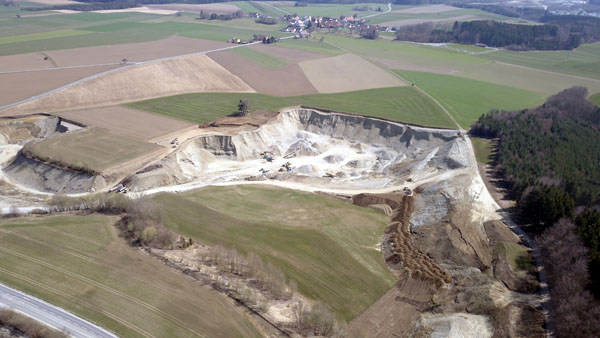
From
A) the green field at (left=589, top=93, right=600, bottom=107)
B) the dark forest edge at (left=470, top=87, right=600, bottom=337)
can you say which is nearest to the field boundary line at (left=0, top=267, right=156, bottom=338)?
the dark forest edge at (left=470, top=87, right=600, bottom=337)

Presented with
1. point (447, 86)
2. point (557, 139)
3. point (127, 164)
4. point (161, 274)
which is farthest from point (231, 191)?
point (447, 86)

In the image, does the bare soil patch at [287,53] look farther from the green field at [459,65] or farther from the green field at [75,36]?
the green field at [75,36]

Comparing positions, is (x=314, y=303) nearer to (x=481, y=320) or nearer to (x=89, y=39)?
(x=481, y=320)

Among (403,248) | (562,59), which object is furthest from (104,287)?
(562,59)

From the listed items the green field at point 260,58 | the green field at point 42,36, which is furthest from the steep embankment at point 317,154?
the green field at point 42,36

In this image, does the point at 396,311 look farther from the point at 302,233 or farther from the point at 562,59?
the point at 562,59
